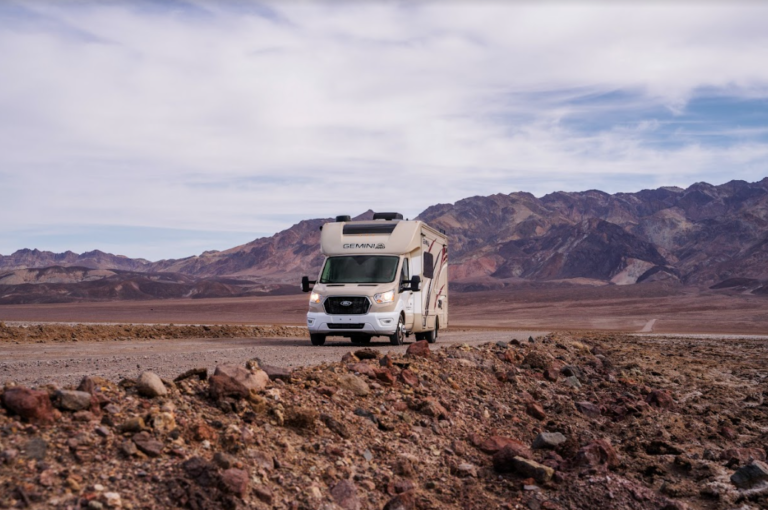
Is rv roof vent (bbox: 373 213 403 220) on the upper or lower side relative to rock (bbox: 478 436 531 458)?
upper

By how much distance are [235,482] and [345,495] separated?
48.0 inches

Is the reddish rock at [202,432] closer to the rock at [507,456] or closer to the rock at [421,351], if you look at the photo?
the rock at [507,456]

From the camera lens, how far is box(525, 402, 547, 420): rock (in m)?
11.4

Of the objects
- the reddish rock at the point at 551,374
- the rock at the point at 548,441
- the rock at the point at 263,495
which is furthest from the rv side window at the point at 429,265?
the rock at the point at 263,495

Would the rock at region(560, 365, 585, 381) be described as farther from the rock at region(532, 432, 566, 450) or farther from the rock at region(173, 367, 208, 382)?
the rock at region(173, 367, 208, 382)

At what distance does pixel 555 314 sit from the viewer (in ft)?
220

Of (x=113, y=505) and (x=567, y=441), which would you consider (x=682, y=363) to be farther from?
(x=113, y=505)

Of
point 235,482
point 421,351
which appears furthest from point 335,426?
point 421,351

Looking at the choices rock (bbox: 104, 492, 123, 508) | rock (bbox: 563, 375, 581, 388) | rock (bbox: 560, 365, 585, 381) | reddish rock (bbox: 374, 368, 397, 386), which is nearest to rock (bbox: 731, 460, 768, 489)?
reddish rock (bbox: 374, 368, 397, 386)

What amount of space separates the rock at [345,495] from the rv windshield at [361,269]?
12.1 m

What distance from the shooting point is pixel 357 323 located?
1873 cm

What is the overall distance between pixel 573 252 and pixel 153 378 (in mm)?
157910

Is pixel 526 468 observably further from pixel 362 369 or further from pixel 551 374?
pixel 551 374

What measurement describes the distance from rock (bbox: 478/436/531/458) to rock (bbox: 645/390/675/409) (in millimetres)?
4365
